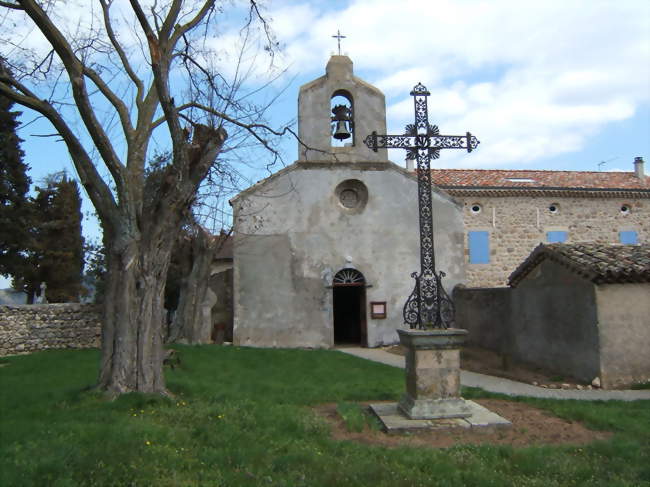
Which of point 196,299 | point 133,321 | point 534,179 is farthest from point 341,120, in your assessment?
point 534,179

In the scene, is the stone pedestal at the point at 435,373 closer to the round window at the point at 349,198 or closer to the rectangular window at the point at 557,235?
the round window at the point at 349,198

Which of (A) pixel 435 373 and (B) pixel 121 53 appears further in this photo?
(B) pixel 121 53

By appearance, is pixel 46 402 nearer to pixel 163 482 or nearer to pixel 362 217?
pixel 163 482

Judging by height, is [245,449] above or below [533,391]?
above

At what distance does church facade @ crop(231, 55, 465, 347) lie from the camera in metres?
16.2

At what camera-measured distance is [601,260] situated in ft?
33.6

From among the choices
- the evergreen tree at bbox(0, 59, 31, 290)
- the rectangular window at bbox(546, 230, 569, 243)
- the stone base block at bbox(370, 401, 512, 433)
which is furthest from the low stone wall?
the rectangular window at bbox(546, 230, 569, 243)

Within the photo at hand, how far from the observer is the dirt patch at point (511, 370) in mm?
10188

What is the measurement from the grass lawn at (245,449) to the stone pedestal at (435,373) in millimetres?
1117

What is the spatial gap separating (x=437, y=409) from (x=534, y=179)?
1892 centimetres

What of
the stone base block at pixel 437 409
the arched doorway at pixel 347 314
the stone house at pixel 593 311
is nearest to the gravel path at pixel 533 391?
the stone house at pixel 593 311

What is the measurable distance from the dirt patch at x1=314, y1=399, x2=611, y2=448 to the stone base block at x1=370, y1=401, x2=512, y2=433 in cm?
5

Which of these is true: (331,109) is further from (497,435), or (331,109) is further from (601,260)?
(497,435)

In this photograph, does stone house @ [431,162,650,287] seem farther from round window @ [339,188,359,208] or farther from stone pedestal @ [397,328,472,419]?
stone pedestal @ [397,328,472,419]
